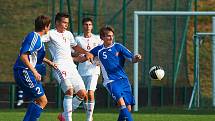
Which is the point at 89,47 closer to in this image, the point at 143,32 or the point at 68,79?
the point at 68,79

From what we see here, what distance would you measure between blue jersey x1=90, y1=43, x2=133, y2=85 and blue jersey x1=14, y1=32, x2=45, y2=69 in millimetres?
1316

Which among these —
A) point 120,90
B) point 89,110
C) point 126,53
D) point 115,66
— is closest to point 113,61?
point 115,66

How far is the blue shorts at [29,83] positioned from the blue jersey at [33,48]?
0.28 feet

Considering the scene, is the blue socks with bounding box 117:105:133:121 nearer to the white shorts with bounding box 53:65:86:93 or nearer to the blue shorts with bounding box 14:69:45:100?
the white shorts with bounding box 53:65:86:93

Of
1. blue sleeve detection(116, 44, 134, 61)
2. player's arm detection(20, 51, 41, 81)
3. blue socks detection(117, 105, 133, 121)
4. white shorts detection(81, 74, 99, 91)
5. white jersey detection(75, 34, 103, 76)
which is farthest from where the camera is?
white jersey detection(75, 34, 103, 76)

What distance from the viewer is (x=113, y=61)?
1211cm

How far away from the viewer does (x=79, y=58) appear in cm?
1263

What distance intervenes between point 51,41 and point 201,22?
15752 millimetres

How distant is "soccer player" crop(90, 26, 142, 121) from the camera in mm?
11859

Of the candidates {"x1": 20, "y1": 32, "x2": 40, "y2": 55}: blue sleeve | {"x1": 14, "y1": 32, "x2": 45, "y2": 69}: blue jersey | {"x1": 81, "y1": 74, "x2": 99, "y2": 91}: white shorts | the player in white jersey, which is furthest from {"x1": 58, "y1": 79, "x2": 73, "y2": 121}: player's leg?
{"x1": 81, "y1": 74, "x2": 99, "y2": 91}: white shorts

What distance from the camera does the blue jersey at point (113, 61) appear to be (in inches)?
473

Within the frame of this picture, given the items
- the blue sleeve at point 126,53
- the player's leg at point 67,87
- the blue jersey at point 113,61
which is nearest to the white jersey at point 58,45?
the player's leg at point 67,87

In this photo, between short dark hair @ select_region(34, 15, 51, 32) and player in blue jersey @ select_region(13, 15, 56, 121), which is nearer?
player in blue jersey @ select_region(13, 15, 56, 121)

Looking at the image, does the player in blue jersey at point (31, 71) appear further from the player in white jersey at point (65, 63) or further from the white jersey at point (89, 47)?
the white jersey at point (89, 47)
